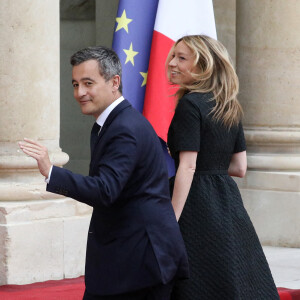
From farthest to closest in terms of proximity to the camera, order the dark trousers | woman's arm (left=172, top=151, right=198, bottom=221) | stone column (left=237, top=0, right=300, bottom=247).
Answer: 1. stone column (left=237, top=0, right=300, bottom=247)
2. woman's arm (left=172, top=151, right=198, bottom=221)
3. the dark trousers

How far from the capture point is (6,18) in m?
5.68

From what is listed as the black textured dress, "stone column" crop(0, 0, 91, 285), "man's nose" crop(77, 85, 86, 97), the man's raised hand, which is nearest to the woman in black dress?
the black textured dress

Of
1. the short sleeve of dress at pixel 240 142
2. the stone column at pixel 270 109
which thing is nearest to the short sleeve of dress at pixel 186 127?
the short sleeve of dress at pixel 240 142

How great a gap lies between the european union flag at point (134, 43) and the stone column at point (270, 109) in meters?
1.12

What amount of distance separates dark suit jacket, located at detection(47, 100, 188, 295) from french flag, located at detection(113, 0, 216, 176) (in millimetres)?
3831

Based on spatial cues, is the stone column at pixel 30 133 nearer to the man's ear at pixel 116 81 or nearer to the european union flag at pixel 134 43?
the european union flag at pixel 134 43

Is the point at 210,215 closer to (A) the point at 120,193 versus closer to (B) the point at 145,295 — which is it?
(B) the point at 145,295

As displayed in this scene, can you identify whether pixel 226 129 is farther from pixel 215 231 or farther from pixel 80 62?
pixel 80 62

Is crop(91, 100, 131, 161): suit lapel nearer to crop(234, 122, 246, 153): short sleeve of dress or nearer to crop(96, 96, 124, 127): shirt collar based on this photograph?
crop(96, 96, 124, 127): shirt collar

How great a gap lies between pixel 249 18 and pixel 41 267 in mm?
3384

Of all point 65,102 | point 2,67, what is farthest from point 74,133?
point 2,67

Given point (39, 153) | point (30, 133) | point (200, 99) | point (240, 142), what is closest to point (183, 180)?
point (200, 99)

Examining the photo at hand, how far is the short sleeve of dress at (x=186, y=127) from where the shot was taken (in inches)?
151

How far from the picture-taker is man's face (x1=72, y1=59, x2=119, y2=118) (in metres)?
3.11
